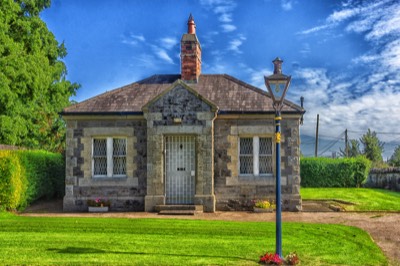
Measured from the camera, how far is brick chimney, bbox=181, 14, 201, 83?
65.0 ft

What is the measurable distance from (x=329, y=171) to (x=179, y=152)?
57.2 feet

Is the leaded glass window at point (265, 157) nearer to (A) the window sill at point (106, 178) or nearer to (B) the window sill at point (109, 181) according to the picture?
(B) the window sill at point (109, 181)

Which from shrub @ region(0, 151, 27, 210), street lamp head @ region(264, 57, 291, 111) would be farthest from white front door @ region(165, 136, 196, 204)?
street lamp head @ region(264, 57, 291, 111)

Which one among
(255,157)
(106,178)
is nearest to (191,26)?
(255,157)

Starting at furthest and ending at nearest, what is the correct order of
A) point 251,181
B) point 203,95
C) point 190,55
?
point 190,55
point 203,95
point 251,181

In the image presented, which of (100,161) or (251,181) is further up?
(100,161)

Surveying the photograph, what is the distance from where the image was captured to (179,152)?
1800 centimetres

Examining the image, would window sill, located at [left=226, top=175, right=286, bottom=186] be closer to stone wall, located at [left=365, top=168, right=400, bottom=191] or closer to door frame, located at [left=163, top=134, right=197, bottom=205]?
door frame, located at [left=163, top=134, right=197, bottom=205]

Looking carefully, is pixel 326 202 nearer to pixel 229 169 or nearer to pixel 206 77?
pixel 229 169

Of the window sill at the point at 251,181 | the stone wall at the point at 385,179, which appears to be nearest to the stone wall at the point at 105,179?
the window sill at the point at 251,181

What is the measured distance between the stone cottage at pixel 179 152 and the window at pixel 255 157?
4 cm

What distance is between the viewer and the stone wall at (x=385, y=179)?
31.2 meters

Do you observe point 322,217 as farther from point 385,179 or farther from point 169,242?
point 385,179

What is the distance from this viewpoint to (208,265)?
29.8 ft
